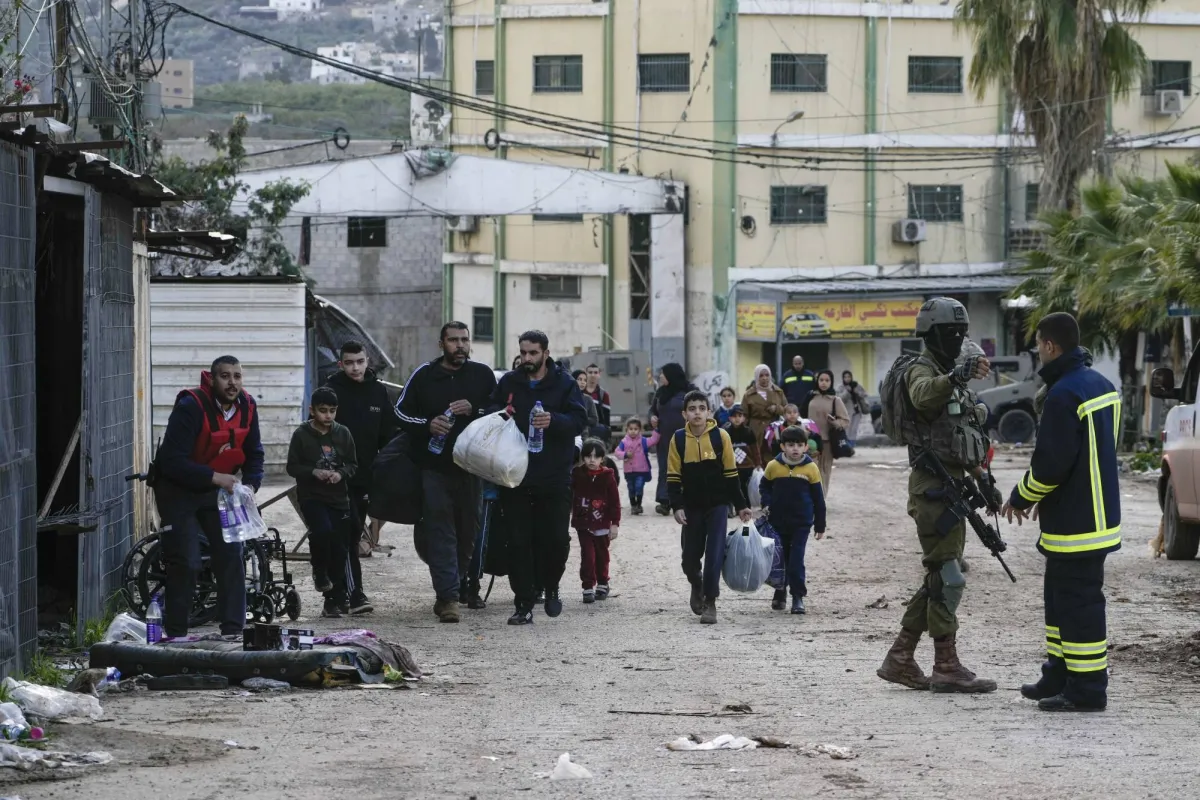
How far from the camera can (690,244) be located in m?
45.4

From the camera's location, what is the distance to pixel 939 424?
9320 millimetres

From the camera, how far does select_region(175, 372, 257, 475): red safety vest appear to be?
1040cm

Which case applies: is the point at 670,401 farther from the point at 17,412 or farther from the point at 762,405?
the point at 17,412

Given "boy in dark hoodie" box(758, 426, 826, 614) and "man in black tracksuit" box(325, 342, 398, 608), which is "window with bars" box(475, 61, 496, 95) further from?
"boy in dark hoodie" box(758, 426, 826, 614)

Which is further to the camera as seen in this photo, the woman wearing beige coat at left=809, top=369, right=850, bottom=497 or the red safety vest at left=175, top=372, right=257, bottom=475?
the woman wearing beige coat at left=809, top=369, right=850, bottom=497

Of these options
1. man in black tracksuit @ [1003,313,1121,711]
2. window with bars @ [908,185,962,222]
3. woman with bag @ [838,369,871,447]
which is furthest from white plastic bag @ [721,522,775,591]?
window with bars @ [908,185,962,222]

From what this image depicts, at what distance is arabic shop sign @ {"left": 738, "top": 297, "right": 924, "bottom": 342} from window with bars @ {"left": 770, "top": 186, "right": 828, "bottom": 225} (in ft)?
9.18

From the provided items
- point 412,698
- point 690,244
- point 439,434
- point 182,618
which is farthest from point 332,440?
point 690,244

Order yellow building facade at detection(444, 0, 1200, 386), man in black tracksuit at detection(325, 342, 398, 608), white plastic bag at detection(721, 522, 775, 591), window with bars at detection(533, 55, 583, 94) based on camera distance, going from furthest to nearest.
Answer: window with bars at detection(533, 55, 583, 94) → yellow building facade at detection(444, 0, 1200, 386) → man in black tracksuit at detection(325, 342, 398, 608) → white plastic bag at detection(721, 522, 775, 591)

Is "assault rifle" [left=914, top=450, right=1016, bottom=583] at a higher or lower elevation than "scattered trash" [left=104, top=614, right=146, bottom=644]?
higher

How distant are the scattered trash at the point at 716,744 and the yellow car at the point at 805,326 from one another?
3567 centimetres

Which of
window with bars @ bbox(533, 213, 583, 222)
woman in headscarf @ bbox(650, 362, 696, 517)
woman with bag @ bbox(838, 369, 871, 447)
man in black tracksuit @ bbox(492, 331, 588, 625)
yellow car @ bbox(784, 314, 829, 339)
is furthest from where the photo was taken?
window with bars @ bbox(533, 213, 583, 222)

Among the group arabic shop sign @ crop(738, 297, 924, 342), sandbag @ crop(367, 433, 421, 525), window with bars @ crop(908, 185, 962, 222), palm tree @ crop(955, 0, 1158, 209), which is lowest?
sandbag @ crop(367, 433, 421, 525)

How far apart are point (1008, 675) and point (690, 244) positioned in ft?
118
